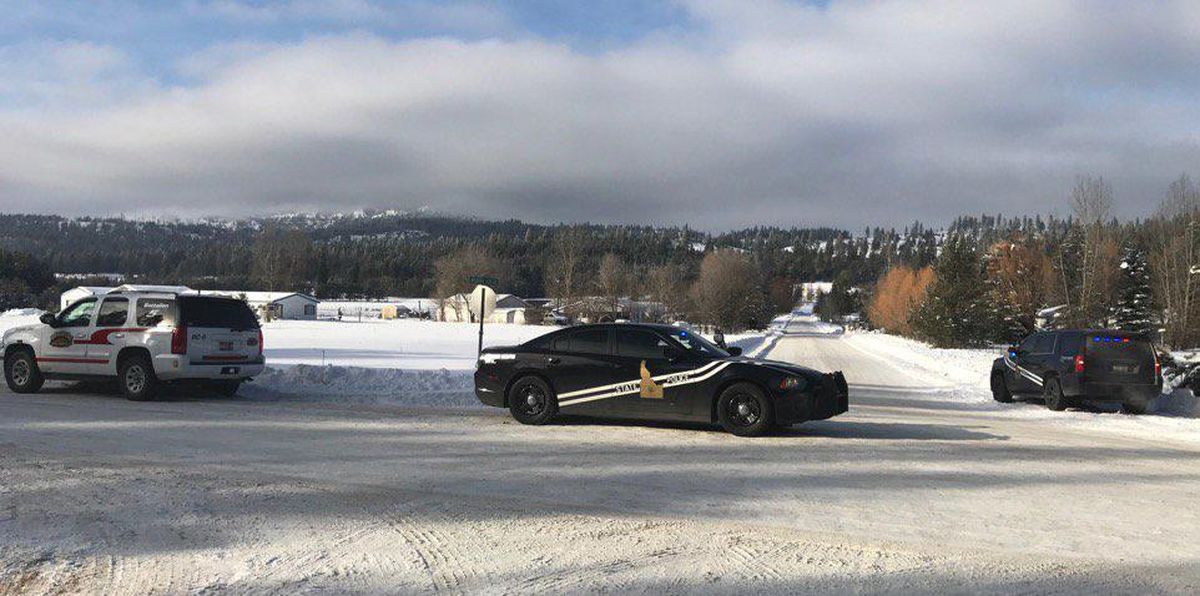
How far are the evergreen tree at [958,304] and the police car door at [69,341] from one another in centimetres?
5079

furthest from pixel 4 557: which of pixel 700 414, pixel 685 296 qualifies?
pixel 685 296

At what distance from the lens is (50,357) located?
1550 centimetres

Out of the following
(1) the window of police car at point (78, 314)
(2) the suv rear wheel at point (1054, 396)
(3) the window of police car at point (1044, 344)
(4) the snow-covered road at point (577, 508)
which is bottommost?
(4) the snow-covered road at point (577, 508)

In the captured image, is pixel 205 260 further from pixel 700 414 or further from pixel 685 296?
pixel 700 414

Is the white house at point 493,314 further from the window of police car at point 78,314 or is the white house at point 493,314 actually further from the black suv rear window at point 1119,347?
the black suv rear window at point 1119,347

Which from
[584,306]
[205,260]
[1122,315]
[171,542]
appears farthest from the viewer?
[205,260]

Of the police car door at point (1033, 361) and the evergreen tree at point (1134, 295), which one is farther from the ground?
the evergreen tree at point (1134, 295)

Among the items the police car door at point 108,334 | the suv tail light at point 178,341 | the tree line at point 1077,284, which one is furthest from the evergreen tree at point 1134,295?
the police car door at point 108,334

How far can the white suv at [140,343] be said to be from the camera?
1459 centimetres

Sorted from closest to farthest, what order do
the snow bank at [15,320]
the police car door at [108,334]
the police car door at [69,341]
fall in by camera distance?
the police car door at [108,334] → the police car door at [69,341] → the snow bank at [15,320]

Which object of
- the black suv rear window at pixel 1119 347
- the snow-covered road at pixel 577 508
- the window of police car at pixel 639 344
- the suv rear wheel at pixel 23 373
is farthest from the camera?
the suv rear wheel at pixel 23 373

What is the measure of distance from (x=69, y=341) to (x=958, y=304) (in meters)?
52.0

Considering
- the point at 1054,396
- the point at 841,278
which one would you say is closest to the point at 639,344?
the point at 1054,396

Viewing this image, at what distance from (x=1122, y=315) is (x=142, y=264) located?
170006mm
